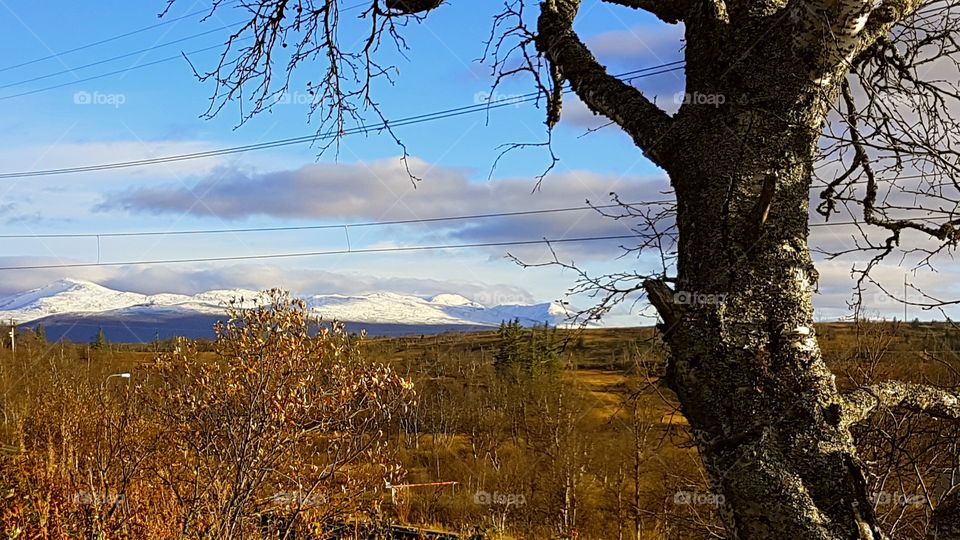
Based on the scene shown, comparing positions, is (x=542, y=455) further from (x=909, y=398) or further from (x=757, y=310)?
(x=757, y=310)

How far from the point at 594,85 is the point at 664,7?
319 mm

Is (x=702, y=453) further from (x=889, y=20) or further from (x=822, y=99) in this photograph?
(x=889, y=20)

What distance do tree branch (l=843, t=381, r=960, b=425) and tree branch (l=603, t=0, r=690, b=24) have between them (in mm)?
1096

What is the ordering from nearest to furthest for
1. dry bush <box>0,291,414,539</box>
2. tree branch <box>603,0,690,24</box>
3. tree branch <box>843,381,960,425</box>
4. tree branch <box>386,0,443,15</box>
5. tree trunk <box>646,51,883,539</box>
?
tree trunk <box>646,51,883,539</box>
tree branch <box>843,381,960,425</box>
tree branch <box>603,0,690,24</box>
tree branch <box>386,0,443,15</box>
dry bush <box>0,291,414,539</box>

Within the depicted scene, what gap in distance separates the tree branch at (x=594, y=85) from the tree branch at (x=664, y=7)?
0.16 meters

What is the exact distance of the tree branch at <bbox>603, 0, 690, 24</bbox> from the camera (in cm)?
224

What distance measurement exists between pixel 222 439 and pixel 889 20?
18.4ft

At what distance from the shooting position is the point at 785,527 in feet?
5.54

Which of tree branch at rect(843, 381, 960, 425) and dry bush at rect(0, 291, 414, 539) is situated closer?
tree branch at rect(843, 381, 960, 425)

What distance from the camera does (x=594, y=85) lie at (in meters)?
2.25

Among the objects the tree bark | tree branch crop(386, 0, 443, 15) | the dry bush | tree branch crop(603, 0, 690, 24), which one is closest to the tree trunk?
the tree bark

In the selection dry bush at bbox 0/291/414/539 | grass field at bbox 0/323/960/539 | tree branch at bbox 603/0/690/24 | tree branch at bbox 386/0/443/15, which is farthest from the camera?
grass field at bbox 0/323/960/539

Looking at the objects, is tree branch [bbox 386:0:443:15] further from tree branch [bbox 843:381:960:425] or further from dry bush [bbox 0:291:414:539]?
dry bush [bbox 0:291:414:539]

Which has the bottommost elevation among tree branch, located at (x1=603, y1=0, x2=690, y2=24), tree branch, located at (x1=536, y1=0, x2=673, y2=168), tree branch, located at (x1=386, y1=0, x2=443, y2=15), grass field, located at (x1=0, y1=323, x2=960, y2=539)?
grass field, located at (x1=0, y1=323, x2=960, y2=539)
